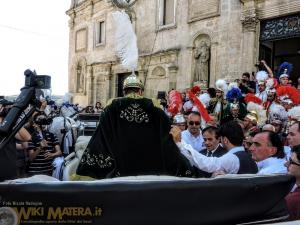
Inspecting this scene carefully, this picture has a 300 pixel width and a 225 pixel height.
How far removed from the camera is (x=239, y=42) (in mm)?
13789

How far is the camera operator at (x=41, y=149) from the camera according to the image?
5270 millimetres

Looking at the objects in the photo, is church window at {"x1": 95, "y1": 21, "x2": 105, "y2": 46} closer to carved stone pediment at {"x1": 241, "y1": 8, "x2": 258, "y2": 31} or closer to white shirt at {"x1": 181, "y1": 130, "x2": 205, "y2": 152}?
carved stone pediment at {"x1": 241, "y1": 8, "x2": 258, "y2": 31}

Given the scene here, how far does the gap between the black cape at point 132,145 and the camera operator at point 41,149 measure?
1.81 m

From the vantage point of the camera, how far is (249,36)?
1338 cm

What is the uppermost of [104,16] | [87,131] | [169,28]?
[104,16]

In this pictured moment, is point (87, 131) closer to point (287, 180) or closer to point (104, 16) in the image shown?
point (287, 180)

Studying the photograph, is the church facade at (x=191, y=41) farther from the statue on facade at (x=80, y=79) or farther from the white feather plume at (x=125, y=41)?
the white feather plume at (x=125, y=41)

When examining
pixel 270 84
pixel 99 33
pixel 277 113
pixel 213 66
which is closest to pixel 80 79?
pixel 99 33

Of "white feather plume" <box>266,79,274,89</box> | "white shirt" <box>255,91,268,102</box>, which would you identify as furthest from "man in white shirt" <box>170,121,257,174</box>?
"white feather plume" <box>266,79,274,89</box>

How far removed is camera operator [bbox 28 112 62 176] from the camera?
527 centimetres

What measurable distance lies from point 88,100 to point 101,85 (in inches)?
62.8

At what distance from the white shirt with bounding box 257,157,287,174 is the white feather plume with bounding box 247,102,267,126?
3179 mm

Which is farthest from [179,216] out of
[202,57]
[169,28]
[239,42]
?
[169,28]

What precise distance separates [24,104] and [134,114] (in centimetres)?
164
